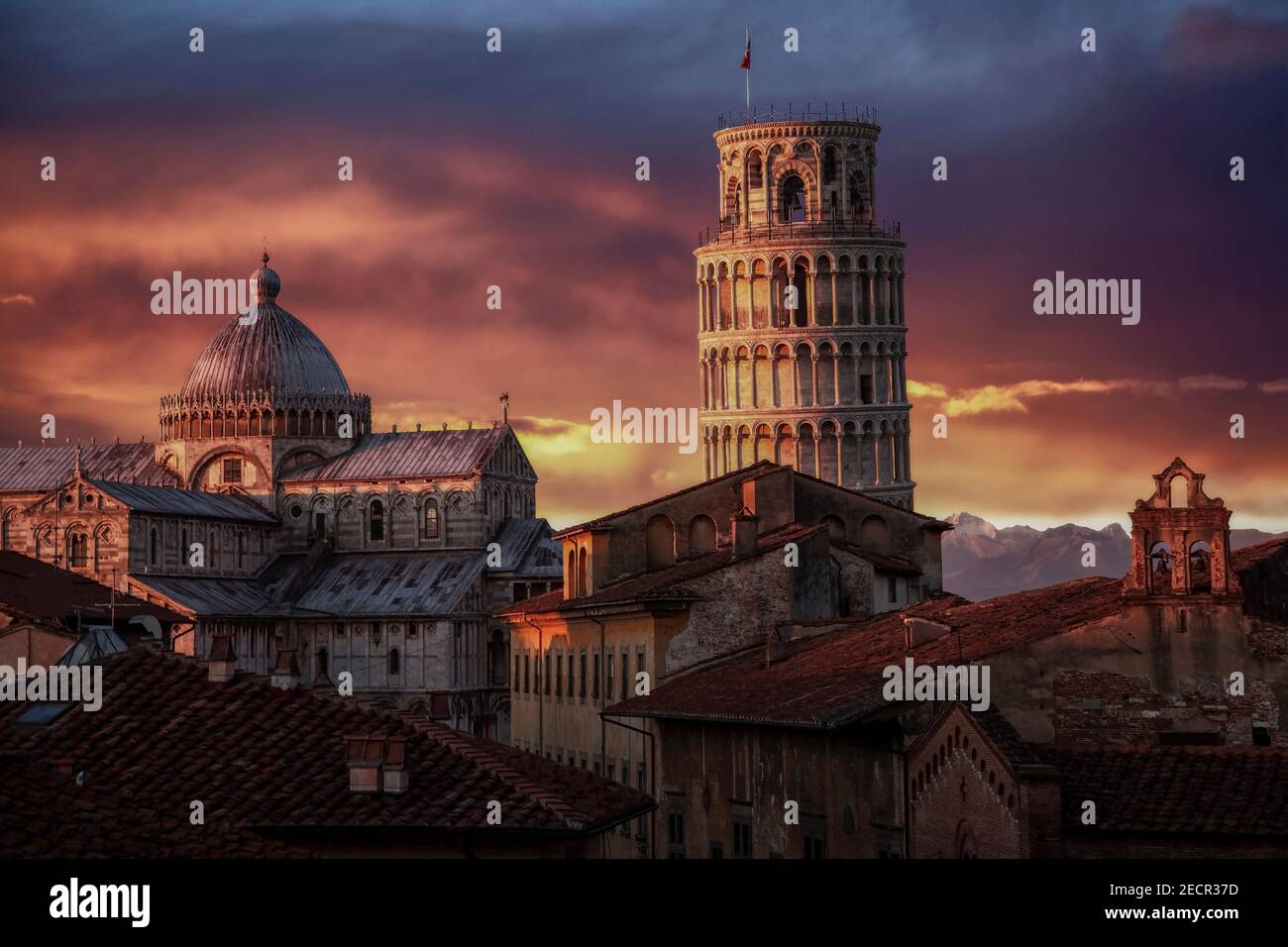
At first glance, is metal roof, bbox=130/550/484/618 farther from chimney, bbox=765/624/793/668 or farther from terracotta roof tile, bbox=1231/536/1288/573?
terracotta roof tile, bbox=1231/536/1288/573

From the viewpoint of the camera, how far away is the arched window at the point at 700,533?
66.4m

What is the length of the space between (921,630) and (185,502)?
284 feet

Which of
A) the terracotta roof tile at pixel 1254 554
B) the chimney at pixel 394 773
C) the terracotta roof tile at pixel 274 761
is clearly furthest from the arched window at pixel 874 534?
the chimney at pixel 394 773

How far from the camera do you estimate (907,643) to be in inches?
1823

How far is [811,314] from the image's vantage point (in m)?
136

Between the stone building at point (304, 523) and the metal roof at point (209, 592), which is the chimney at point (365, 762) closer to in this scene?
the stone building at point (304, 523)

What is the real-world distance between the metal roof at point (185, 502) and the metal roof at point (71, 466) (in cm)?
573

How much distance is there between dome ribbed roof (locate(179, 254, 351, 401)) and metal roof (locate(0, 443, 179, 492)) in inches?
173

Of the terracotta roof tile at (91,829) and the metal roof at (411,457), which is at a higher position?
the metal roof at (411,457)

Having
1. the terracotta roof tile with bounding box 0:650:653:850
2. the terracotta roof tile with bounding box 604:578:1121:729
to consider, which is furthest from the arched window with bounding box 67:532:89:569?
the terracotta roof tile with bounding box 0:650:653:850

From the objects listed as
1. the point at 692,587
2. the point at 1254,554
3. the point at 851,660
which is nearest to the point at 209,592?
the point at 692,587

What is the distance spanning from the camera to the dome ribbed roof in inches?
5438
